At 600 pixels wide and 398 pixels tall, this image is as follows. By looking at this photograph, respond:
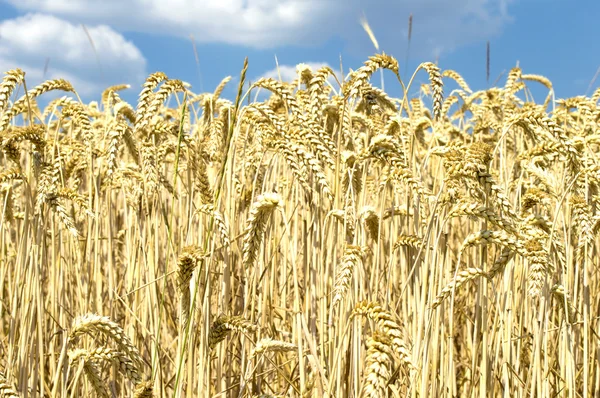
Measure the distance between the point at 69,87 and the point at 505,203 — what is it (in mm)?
1534

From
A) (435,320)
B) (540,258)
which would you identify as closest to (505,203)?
(540,258)

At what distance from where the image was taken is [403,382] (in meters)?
1.86

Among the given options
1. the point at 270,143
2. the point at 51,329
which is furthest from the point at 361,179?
the point at 51,329

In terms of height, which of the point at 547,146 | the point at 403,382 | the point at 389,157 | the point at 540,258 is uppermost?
the point at 547,146

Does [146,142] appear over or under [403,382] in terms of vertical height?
over

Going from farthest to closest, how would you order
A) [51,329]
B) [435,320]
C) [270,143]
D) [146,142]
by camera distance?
[146,142] < [51,329] < [270,143] < [435,320]

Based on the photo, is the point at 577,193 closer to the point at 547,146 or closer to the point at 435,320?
the point at 547,146

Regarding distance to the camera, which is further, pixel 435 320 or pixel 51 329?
pixel 51 329

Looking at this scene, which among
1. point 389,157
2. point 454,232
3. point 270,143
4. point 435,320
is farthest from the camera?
point 454,232

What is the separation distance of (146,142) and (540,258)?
158 cm

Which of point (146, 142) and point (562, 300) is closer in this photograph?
point (562, 300)

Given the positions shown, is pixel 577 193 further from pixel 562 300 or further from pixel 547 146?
pixel 562 300

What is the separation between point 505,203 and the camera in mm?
1465

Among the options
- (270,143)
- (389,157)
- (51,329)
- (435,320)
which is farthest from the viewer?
(51,329)
